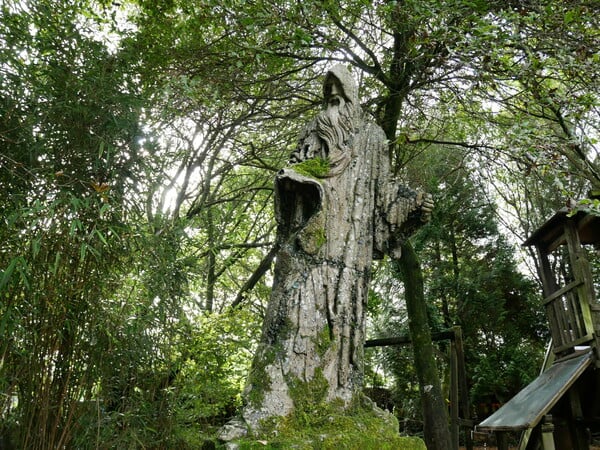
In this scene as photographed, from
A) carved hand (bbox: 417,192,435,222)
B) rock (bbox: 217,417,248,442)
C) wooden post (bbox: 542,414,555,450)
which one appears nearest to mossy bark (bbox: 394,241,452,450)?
wooden post (bbox: 542,414,555,450)

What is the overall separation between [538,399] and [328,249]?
202 inches

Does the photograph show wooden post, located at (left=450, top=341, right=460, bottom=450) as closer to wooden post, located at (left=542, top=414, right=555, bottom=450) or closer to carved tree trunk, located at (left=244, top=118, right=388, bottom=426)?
wooden post, located at (left=542, top=414, right=555, bottom=450)

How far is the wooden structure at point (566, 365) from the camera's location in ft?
21.4

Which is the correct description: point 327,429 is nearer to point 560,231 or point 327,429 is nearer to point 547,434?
point 547,434

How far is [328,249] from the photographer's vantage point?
9.81 ft

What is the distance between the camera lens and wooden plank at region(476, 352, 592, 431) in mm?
6082

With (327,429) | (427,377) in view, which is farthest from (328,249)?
(427,377)

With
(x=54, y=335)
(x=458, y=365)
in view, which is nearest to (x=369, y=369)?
(x=458, y=365)

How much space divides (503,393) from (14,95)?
12362mm

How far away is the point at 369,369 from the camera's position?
48.3ft

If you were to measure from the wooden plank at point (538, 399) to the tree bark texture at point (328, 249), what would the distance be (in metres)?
4.04

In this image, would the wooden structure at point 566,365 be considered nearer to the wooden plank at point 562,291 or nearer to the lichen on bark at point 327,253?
the wooden plank at point 562,291

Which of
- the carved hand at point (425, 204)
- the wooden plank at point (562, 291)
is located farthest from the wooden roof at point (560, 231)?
the carved hand at point (425, 204)

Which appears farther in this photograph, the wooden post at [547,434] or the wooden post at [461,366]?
the wooden post at [461,366]
